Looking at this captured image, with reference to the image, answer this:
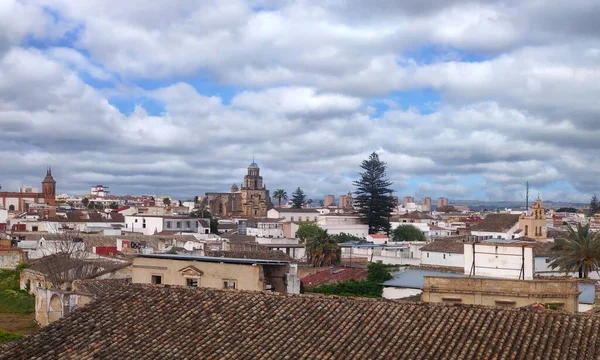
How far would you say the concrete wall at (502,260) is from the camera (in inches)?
968

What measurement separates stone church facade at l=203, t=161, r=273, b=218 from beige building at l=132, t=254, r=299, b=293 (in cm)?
8901

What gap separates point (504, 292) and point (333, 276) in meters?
17.6

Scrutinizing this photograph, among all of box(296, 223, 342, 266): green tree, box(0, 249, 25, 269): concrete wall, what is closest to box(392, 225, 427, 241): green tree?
box(296, 223, 342, 266): green tree

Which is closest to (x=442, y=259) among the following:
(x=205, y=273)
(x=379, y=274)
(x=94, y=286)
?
(x=379, y=274)

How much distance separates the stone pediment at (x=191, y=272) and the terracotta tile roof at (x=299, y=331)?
5321mm

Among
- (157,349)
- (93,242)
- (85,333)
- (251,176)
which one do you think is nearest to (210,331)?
(157,349)

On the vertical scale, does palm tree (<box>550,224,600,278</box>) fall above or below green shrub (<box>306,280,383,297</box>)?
above

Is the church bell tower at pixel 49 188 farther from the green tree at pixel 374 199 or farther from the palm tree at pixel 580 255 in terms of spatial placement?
the palm tree at pixel 580 255

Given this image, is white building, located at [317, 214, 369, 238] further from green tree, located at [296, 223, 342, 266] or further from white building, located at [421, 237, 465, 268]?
white building, located at [421, 237, 465, 268]

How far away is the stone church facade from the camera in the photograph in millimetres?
116725

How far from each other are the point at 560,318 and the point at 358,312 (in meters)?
3.61

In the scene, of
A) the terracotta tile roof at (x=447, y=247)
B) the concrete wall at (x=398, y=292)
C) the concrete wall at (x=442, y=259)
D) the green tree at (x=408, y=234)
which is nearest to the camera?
the concrete wall at (x=398, y=292)

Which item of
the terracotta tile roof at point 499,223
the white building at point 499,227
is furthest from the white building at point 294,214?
the white building at point 499,227

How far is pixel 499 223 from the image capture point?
200 feet
